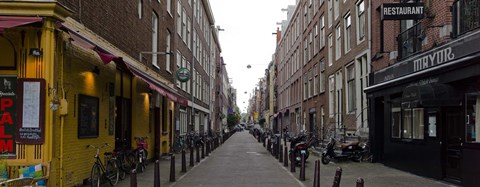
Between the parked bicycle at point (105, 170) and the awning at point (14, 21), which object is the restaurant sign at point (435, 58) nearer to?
the parked bicycle at point (105, 170)

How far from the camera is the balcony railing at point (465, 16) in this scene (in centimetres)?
1066

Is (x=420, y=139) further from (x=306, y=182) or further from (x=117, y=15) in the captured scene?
(x=117, y=15)

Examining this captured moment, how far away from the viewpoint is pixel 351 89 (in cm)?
2258

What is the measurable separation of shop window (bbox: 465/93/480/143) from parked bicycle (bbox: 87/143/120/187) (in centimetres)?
833

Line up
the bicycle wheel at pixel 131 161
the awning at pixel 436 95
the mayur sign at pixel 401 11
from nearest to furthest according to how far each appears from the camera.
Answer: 1. the awning at pixel 436 95
2. the mayur sign at pixel 401 11
3. the bicycle wheel at pixel 131 161

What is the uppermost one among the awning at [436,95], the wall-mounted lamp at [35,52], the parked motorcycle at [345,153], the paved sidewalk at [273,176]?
the wall-mounted lamp at [35,52]

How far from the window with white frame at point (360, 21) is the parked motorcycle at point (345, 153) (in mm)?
4712

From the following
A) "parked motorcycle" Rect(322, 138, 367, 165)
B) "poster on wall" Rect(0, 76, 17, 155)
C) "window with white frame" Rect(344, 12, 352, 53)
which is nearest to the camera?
"poster on wall" Rect(0, 76, 17, 155)

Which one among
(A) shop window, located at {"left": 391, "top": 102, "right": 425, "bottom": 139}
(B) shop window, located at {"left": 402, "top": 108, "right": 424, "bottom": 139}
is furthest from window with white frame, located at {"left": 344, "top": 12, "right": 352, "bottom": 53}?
(B) shop window, located at {"left": 402, "top": 108, "right": 424, "bottom": 139}

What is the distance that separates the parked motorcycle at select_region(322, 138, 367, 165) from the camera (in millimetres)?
17672

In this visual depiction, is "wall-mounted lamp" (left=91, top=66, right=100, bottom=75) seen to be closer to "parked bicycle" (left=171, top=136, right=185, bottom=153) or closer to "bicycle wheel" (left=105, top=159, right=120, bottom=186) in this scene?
"bicycle wheel" (left=105, top=159, right=120, bottom=186)

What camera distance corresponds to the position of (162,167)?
16812 mm

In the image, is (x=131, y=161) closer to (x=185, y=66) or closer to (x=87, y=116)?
(x=87, y=116)

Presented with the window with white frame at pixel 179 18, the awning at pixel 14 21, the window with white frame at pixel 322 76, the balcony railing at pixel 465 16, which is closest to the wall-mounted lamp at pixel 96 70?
the awning at pixel 14 21
